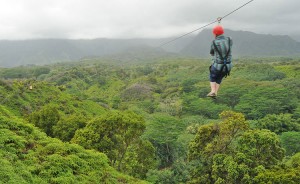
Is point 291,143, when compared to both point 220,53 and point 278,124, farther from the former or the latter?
point 220,53

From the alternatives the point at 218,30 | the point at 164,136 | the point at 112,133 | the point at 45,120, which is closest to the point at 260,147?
the point at 112,133

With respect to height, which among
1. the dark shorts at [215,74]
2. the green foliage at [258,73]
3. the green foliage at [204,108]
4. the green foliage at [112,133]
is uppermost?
the dark shorts at [215,74]

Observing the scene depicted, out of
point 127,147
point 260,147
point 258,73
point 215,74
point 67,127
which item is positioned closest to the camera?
point 215,74

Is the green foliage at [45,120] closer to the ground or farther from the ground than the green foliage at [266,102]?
farther from the ground

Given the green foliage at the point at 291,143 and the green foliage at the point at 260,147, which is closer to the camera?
the green foliage at the point at 260,147

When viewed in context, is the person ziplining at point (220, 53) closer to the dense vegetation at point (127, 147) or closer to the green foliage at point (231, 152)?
the dense vegetation at point (127, 147)

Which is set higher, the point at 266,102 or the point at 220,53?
the point at 220,53

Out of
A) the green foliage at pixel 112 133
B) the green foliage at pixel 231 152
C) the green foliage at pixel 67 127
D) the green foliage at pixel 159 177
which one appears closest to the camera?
the green foliage at pixel 231 152

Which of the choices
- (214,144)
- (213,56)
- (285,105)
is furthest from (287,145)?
(213,56)

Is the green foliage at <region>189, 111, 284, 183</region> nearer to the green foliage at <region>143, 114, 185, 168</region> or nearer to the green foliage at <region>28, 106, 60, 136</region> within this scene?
the green foliage at <region>143, 114, 185, 168</region>

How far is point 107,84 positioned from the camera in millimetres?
109062

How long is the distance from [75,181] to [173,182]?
37.1 ft

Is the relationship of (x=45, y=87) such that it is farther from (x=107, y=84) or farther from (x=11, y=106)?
(x=107, y=84)

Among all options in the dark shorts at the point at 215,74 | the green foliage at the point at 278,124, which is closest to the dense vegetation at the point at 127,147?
the green foliage at the point at 278,124
